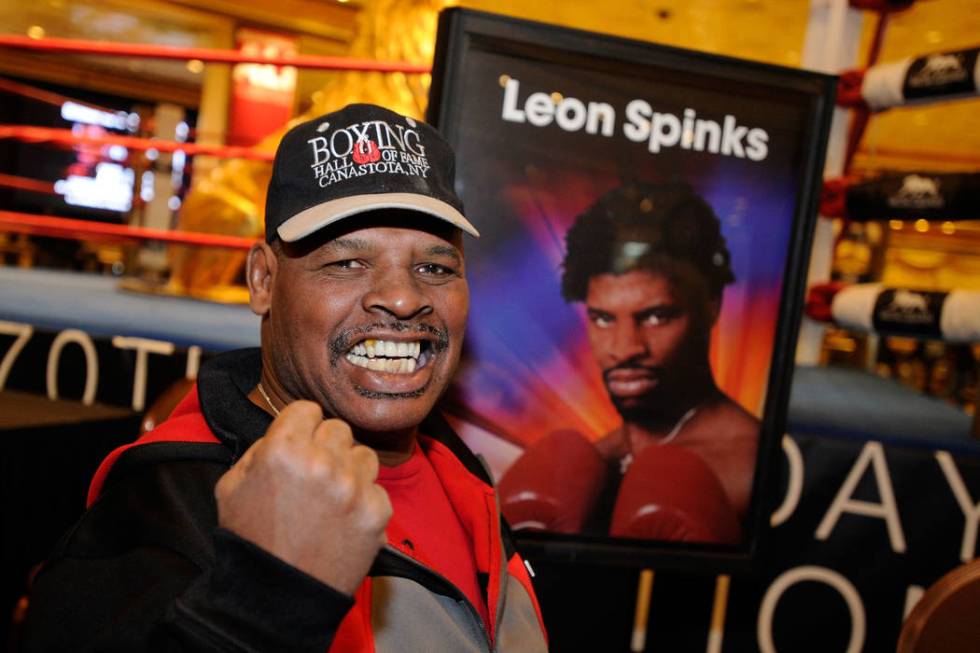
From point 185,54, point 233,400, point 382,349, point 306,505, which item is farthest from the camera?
point 185,54

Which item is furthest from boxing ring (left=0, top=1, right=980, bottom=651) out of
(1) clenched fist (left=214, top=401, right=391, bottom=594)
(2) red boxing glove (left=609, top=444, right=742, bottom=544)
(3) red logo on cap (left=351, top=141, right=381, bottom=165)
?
(1) clenched fist (left=214, top=401, right=391, bottom=594)

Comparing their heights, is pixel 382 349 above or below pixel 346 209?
below

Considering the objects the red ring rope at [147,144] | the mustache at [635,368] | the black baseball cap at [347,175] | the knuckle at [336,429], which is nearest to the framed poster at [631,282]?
the mustache at [635,368]

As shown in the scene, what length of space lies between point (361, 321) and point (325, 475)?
0.42 meters

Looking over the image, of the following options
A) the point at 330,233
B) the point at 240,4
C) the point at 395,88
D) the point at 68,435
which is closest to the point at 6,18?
the point at 240,4

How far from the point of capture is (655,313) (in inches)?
61.5

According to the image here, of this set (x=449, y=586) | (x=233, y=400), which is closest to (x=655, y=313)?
(x=449, y=586)

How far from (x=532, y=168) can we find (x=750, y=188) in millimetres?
445

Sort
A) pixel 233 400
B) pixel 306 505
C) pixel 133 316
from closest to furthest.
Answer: pixel 306 505, pixel 233 400, pixel 133 316

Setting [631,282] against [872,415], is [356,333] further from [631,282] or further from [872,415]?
[872,415]

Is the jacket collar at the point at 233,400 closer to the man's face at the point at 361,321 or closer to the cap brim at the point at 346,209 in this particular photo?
the man's face at the point at 361,321

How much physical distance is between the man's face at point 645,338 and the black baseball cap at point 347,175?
535mm

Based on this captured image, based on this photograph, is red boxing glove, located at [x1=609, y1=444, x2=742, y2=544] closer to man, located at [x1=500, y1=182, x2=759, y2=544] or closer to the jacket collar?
man, located at [x1=500, y1=182, x2=759, y2=544]

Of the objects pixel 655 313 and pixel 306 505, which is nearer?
pixel 306 505
